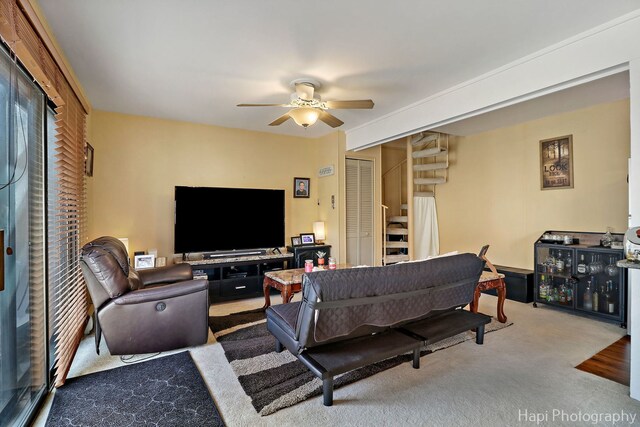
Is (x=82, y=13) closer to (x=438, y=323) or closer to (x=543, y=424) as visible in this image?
(x=438, y=323)

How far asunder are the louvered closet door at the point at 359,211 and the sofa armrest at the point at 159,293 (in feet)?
9.91

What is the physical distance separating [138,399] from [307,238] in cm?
348

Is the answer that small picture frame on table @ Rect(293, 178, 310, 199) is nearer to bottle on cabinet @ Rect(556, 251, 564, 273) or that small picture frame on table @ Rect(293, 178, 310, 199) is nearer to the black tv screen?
the black tv screen

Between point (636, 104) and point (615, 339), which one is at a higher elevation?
point (636, 104)

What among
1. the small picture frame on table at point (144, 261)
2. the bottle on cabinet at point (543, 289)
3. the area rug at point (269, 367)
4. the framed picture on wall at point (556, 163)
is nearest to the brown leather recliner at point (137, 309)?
the area rug at point (269, 367)

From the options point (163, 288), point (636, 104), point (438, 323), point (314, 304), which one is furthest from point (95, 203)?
point (636, 104)

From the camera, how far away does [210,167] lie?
15.8 feet

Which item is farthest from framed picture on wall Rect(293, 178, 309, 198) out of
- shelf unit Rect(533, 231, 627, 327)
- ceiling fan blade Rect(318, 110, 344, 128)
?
shelf unit Rect(533, 231, 627, 327)

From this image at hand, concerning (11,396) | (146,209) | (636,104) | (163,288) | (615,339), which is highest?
(636,104)

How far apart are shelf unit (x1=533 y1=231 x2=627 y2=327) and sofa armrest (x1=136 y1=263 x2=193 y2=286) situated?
14.9 feet

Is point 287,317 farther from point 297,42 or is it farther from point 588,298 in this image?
point 588,298

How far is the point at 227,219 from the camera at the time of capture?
183 inches

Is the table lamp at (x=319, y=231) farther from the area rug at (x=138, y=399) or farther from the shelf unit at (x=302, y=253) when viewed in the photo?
the area rug at (x=138, y=399)

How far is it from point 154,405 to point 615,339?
4129 millimetres
